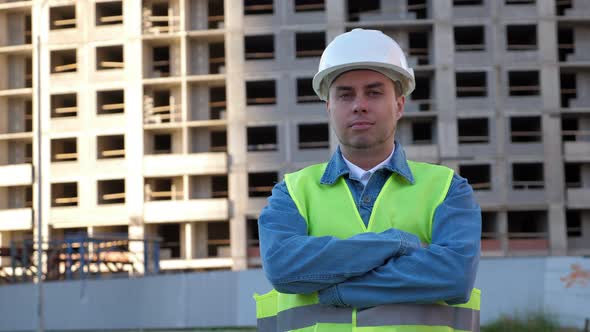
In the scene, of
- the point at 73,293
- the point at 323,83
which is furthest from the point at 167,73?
the point at 323,83

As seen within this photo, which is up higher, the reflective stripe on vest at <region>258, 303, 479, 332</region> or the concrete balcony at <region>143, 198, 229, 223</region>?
the concrete balcony at <region>143, 198, 229, 223</region>

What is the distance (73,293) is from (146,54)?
88.0ft

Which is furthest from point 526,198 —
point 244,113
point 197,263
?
point 197,263

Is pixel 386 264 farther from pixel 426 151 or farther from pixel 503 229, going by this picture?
pixel 503 229

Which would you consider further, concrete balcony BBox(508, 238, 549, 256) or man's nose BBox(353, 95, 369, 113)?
concrete balcony BBox(508, 238, 549, 256)

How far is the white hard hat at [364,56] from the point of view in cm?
299

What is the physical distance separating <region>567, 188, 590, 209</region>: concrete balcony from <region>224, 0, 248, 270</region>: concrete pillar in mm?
16023

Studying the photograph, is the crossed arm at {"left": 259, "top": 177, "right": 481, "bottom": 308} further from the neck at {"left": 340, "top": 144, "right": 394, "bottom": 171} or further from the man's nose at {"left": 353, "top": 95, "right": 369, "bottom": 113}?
the man's nose at {"left": 353, "top": 95, "right": 369, "bottom": 113}

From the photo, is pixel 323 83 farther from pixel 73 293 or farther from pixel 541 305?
pixel 73 293

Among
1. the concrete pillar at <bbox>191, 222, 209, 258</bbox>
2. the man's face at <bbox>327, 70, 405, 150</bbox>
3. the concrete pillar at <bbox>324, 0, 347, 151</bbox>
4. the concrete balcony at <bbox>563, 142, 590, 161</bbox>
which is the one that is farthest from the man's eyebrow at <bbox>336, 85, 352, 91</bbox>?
the concrete balcony at <bbox>563, 142, 590, 161</bbox>

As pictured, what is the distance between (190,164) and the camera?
47.8m

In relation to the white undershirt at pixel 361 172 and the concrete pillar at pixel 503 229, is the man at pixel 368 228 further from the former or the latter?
the concrete pillar at pixel 503 229

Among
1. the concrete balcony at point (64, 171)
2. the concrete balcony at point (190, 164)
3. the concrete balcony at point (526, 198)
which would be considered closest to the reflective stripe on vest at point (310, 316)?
the concrete balcony at point (190, 164)

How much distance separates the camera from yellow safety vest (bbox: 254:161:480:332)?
9.16ft
